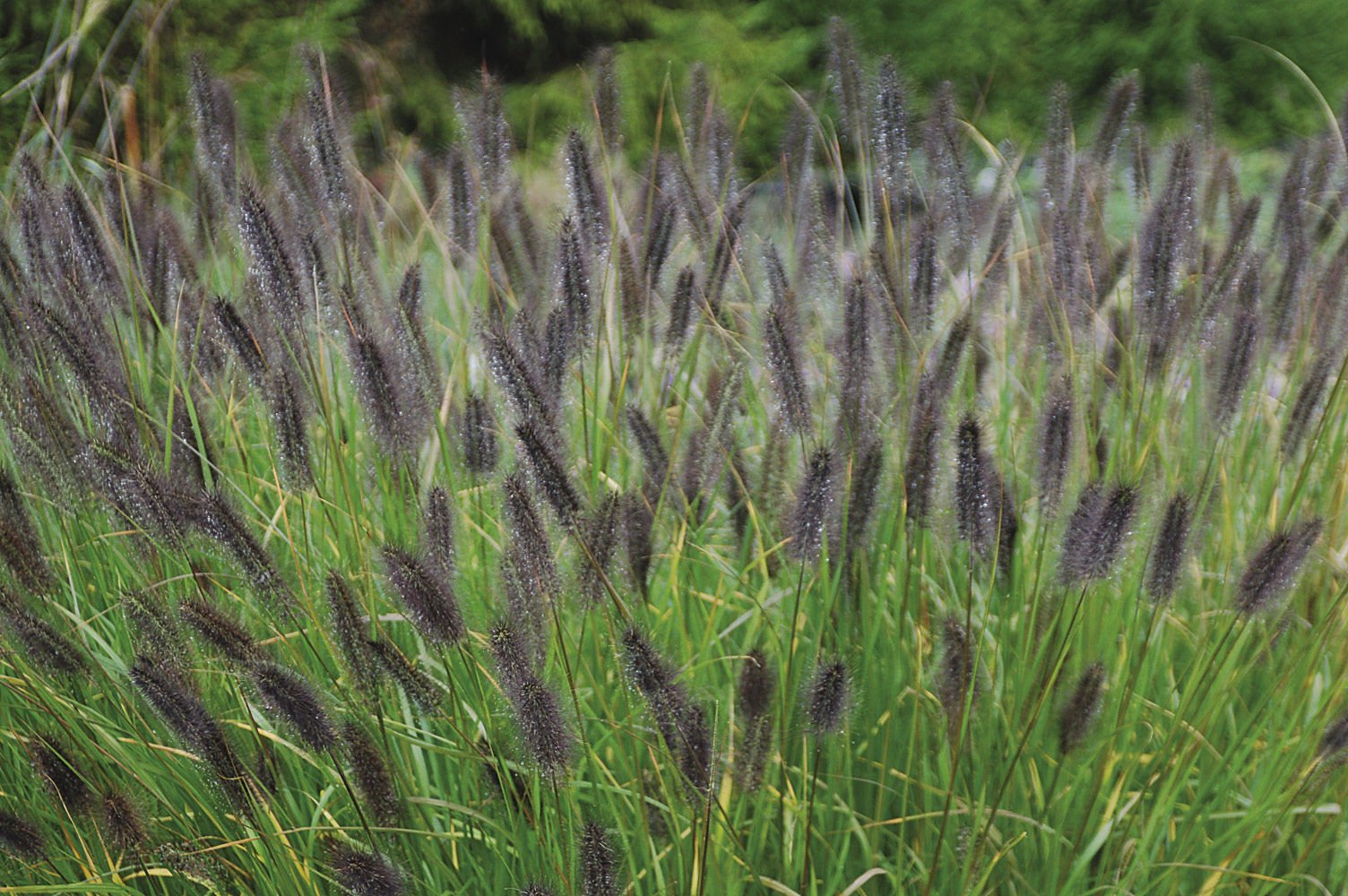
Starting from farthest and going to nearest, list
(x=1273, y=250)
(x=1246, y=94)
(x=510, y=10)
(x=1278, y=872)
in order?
1. (x=1246, y=94)
2. (x=510, y=10)
3. (x=1273, y=250)
4. (x=1278, y=872)

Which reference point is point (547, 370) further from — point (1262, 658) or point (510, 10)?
point (510, 10)

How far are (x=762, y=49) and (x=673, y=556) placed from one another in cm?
565

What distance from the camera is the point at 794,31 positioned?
22.7 feet

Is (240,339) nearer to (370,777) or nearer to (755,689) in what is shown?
(370,777)

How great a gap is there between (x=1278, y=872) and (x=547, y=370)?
1158 millimetres

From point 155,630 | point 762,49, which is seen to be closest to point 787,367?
point 155,630

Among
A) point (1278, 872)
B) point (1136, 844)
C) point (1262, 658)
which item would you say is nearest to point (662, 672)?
point (1136, 844)

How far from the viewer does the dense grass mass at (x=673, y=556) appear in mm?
1212

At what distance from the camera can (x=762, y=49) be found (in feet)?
21.4

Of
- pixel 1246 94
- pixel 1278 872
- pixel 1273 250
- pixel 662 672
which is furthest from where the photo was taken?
pixel 1246 94

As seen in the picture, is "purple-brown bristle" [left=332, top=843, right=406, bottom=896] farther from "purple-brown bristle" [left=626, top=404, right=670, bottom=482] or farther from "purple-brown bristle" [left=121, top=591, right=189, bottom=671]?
"purple-brown bristle" [left=626, top=404, right=670, bottom=482]

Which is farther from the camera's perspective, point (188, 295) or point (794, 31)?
point (794, 31)

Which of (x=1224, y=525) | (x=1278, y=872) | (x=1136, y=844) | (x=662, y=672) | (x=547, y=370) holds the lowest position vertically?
(x=1278, y=872)

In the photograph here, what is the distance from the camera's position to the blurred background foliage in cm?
630
